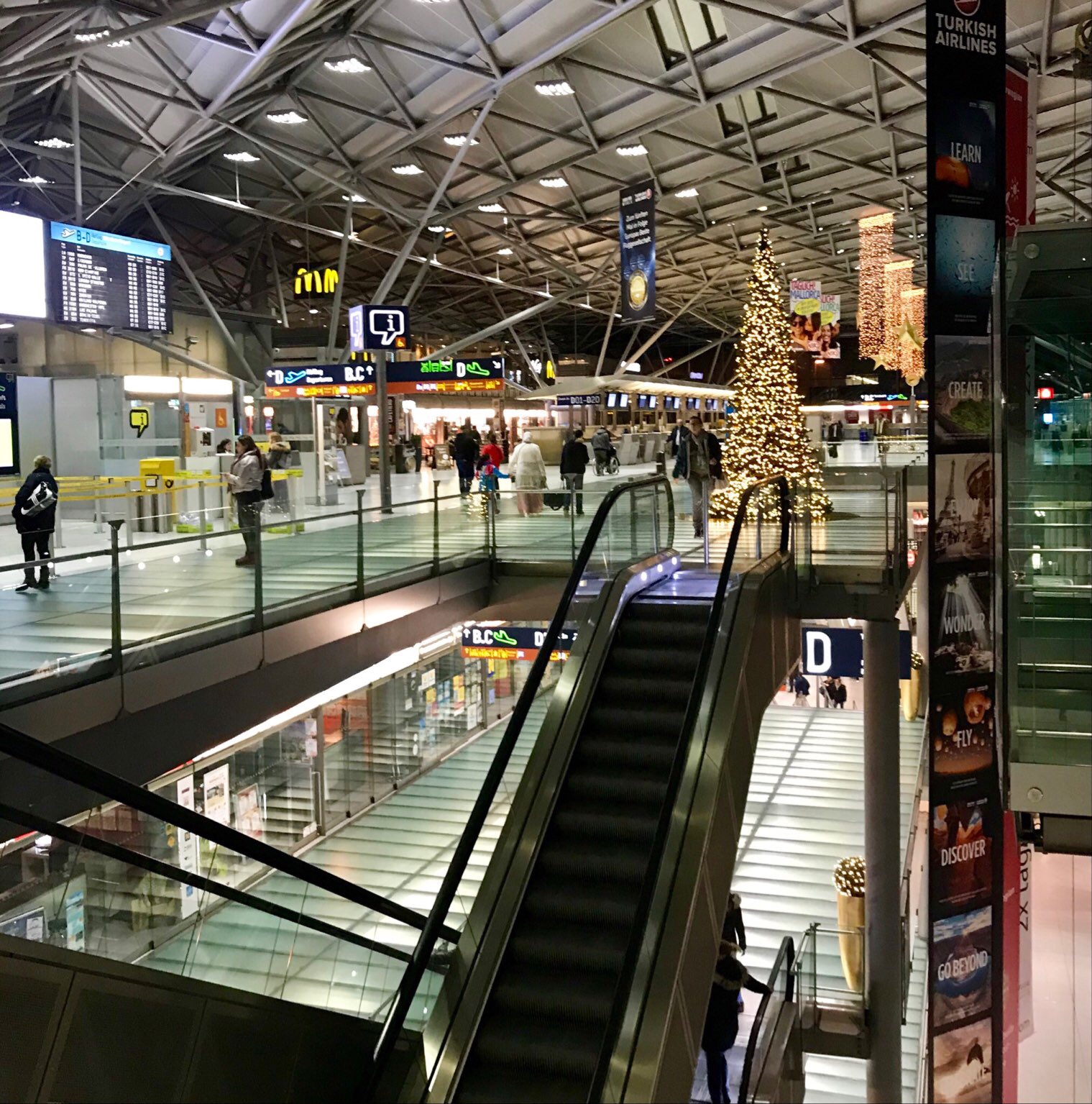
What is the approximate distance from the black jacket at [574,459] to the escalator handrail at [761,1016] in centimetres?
1175

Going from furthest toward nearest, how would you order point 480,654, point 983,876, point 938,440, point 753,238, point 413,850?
point 753,238 → point 413,850 → point 480,654 → point 983,876 → point 938,440

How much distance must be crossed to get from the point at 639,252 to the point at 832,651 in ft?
39.5

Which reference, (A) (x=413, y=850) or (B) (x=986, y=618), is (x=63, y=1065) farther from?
(A) (x=413, y=850)

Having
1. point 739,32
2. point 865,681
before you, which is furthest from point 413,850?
point 739,32

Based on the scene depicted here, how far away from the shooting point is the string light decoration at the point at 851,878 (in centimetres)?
1309

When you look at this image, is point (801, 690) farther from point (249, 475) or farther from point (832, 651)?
point (249, 475)

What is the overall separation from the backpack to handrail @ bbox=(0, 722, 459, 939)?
22.4 ft

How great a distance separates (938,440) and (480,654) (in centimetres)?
669

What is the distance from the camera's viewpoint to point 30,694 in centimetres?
752

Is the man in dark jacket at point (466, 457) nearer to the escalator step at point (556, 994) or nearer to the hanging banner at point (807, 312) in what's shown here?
the hanging banner at point (807, 312)

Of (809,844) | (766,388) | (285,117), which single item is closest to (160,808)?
(766,388)

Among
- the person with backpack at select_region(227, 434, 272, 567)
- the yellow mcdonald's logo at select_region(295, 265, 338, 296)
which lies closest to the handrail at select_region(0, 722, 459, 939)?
the person with backpack at select_region(227, 434, 272, 567)

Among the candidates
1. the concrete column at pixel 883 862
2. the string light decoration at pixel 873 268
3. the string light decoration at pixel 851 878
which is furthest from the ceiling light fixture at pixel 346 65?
the string light decoration at pixel 851 878

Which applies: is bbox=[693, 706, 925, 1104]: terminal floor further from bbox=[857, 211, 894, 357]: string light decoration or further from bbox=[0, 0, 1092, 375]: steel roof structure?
bbox=[857, 211, 894, 357]: string light decoration
